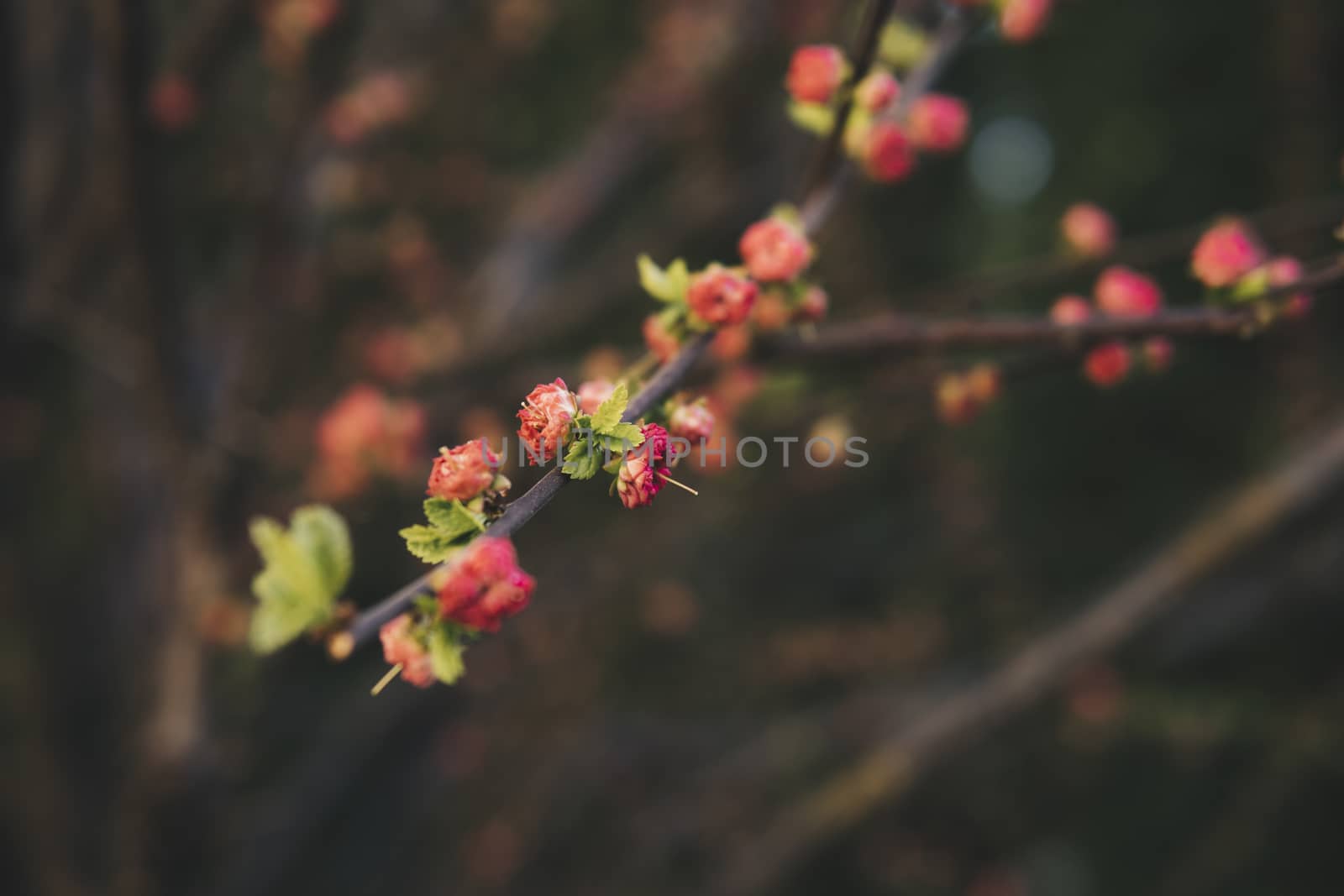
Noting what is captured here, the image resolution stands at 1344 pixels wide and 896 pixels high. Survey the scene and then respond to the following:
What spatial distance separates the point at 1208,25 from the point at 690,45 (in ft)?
6.69

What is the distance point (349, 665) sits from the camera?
410 cm

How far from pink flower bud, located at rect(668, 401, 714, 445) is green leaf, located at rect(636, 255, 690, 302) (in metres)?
0.11

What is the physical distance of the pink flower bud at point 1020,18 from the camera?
3.36 feet

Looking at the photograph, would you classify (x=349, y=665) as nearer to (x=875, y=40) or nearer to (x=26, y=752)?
(x=26, y=752)

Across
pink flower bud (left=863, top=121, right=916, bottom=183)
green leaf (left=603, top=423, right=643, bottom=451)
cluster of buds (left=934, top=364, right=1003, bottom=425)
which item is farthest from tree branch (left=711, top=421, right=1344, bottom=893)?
green leaf (left=603, top=423, right=643, bottom=451)

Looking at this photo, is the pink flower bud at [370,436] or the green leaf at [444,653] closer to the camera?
the green leaf at [444,653]

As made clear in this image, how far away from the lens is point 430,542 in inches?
23.5

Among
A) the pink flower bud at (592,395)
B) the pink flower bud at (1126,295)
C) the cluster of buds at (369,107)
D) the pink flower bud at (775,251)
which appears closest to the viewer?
the pink flower bud at (592,395)

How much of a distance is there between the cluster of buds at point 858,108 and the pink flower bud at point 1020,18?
0.13 metres

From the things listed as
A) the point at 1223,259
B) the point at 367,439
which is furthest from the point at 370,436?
the point at 1223,259

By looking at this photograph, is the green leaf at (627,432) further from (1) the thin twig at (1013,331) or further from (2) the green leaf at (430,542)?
(1) the thin twig at (1013,331)

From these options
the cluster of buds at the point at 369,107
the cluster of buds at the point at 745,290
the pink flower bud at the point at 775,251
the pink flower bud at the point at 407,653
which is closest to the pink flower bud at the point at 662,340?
the cluster of buds at the point at 745,290

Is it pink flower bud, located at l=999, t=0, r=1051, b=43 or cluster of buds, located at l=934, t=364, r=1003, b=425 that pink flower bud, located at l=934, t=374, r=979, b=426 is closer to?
cluster of buds, located at l=934, t=364, r=1003, b=425

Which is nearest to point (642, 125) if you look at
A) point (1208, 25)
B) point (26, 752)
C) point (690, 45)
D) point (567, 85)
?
point (690, 45)
